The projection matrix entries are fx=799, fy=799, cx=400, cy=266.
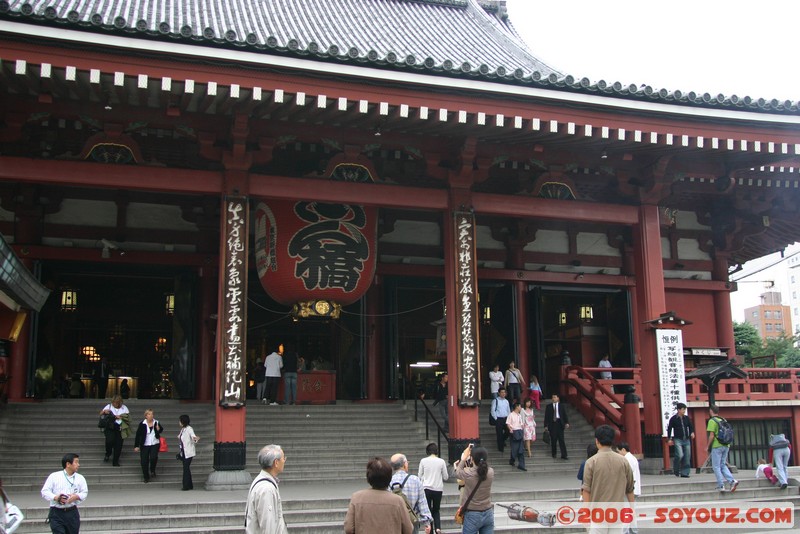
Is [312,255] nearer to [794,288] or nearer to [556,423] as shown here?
[556,423]

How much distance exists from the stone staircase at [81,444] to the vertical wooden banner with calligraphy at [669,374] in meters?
8.31

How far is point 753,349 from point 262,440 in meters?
39.7

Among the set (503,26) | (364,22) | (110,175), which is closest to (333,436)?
(110,175)

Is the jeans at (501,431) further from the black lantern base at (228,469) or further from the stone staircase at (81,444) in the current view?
the stone staircase at (81,444)

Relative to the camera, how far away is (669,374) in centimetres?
1477

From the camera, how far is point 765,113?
14.0 meters

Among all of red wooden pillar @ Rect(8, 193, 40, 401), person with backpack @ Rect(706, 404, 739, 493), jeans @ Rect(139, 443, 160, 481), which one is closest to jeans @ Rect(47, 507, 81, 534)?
jeans @ Rect(139, 443, 160, 481)

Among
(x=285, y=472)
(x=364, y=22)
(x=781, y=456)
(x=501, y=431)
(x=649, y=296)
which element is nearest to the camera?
(x=781, y=456)

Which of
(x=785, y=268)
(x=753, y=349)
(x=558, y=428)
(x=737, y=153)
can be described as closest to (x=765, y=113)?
(x=737, y=153)

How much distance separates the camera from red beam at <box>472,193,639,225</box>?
15.1 meters

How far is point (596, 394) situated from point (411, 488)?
9808mm

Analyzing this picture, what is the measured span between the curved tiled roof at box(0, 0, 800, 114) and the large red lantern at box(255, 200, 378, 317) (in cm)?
295

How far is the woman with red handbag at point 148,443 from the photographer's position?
13.2 metres

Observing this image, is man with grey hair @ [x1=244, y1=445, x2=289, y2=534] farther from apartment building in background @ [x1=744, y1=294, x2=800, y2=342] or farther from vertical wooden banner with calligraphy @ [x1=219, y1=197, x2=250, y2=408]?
apartment building in background @ [x1=744, y1=294, x2=800, y2=342]
